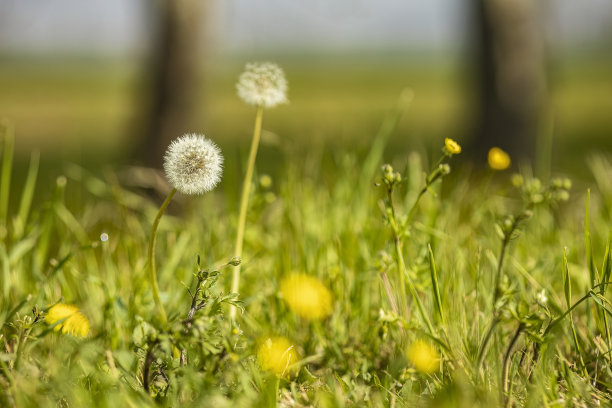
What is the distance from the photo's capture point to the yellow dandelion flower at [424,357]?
4.00 ft

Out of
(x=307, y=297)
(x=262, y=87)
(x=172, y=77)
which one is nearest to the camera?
(x=262, y=87)

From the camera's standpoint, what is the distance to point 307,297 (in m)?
1.49

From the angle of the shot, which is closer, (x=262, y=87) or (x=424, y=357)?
(x=424, y=357)

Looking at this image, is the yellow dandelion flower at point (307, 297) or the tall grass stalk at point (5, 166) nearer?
the yellow dandelion flower at point (307, 297)

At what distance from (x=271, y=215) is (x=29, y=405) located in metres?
1.41

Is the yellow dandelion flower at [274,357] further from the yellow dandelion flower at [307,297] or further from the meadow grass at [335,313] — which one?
the yellow dandelion flower at [307,297]

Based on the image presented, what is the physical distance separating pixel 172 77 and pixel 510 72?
255 cm

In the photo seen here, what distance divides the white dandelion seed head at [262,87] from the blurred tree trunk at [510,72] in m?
3.88

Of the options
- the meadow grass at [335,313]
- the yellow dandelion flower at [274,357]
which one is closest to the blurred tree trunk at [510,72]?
the meadow grass at [335,313]

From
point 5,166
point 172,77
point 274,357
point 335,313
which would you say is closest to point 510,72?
point 172,77

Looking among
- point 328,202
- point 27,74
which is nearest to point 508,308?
point 328,202

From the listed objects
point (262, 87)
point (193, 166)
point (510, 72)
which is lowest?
point (510, 72)

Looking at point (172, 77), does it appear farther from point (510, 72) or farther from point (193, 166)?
point (193, 166)

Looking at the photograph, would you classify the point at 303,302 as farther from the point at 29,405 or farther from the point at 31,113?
the point at 31,113
